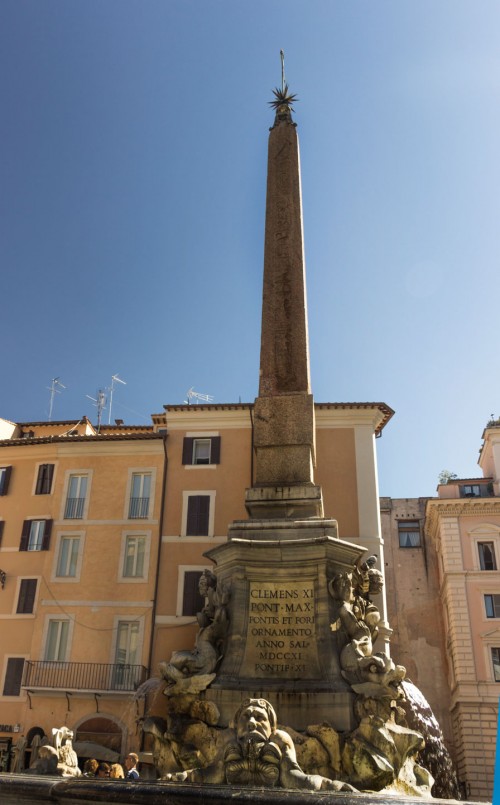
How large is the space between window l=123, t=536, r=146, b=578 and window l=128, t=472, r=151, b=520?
721 millimetres

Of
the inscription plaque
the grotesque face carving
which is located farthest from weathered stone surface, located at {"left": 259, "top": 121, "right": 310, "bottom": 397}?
the grotesque face carving

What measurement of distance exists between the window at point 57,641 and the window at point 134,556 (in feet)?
7.68

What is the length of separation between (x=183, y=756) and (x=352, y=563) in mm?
2493

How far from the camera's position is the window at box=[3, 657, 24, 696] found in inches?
872

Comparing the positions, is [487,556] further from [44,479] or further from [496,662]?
[44,479]

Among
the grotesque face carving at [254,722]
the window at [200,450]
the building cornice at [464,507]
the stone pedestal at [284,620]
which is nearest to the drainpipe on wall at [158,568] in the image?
the window at [200,450]

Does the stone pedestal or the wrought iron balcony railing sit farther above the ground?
the wrought iron balcony railing

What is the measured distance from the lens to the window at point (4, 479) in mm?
25672

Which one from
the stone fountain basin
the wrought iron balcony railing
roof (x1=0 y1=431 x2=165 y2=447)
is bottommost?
the stone fountain basin

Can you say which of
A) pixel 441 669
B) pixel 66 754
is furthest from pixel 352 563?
pixel 441 669

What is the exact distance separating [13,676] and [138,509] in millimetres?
6041

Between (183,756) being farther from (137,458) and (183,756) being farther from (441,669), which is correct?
(441,669)

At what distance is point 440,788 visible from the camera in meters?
9.09

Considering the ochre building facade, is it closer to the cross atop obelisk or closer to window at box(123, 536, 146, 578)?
window at box(123, 536, 146, 578)
